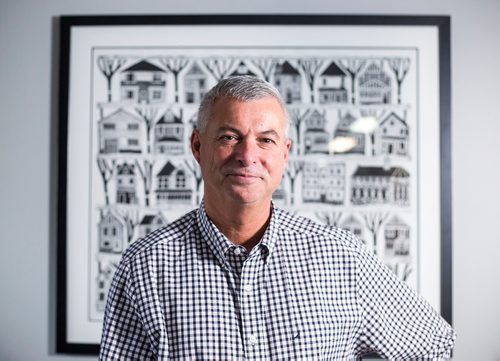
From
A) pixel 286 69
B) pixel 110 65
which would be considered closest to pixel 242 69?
pixel 286 69

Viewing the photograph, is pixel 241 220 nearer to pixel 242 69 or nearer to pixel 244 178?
pixel 244 178

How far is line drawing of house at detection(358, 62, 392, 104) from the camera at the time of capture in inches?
64.4

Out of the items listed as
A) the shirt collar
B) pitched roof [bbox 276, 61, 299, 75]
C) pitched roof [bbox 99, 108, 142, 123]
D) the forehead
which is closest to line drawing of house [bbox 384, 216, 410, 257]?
pitched roof [bbox 276, 61, 299, 75]

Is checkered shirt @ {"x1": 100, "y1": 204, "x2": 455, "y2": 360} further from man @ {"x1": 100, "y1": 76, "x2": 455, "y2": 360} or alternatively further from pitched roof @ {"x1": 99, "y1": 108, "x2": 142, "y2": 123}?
pitched roof @ {"x1": 99, "y1": 108, "x2": 142, "y2": 123}

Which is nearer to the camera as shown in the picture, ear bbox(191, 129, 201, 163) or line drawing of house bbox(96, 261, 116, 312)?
ear bbox(191, 129, 201, 163)

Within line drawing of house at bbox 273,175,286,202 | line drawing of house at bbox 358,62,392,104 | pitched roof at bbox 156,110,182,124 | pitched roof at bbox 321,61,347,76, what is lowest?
line drawing of house at bbox 273,175,286,202

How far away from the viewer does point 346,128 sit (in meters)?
1.63

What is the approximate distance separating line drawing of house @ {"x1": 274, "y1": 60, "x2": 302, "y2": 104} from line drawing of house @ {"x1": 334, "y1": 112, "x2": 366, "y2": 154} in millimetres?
169

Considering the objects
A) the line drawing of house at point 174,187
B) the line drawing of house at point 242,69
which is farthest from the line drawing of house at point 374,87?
the line drawing of house at point 174,187

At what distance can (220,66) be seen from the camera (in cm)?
166

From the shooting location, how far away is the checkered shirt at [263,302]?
921 millimetres
